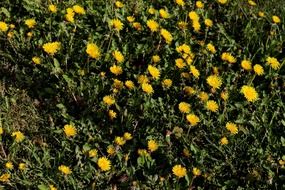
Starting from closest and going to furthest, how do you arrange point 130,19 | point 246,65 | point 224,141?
point 224,141 → point 246,65 → point 130,19

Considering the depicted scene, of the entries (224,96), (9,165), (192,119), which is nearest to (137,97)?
(192,119)

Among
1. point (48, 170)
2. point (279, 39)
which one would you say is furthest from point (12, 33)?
point (279, 39)

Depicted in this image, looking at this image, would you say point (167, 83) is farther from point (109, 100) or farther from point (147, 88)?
point (109, 100)

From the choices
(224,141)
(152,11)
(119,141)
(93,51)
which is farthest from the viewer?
(152,11)

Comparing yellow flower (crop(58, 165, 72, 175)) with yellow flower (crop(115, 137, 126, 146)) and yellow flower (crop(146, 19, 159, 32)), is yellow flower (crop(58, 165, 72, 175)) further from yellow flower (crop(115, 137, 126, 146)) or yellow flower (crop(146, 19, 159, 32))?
yellow flower (crop(146, 19, 159, 32))

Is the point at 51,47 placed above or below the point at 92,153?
above

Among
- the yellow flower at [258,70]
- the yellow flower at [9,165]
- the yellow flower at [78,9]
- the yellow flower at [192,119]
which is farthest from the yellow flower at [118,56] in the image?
the yellow flower at [9,165]

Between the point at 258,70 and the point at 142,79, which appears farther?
the point at 258,70
